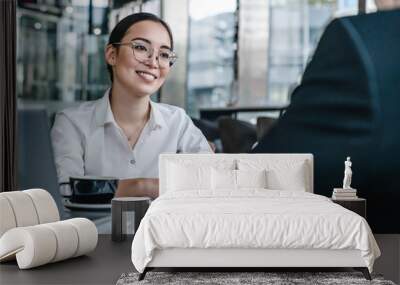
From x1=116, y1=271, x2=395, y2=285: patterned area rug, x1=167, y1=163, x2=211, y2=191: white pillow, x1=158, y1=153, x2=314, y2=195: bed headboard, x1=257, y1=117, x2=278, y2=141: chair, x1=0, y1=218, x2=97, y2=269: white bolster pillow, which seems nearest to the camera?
x1=116, y1=271, x2=395, y2=285: patterned area rug

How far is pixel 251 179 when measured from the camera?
5.64 meters

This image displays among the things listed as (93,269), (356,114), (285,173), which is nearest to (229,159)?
(285,173)

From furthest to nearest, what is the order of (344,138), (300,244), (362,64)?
(344,138)
(362,64)
(300,244)

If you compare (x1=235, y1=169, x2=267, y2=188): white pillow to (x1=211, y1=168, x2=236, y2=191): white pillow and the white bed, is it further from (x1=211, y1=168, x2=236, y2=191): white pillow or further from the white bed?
the white bed

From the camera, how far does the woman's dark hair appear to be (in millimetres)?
6191

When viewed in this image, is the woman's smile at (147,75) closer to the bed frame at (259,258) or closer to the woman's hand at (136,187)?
the woman's hand at (136,187)

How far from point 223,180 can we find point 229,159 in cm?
44

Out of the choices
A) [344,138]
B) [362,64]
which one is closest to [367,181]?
Answer: [344,138]

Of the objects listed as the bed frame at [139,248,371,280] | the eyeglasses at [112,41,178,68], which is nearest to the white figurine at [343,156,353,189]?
the bed frame at [139,248,371,280]

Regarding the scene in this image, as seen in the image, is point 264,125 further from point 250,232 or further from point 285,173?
point 250,232

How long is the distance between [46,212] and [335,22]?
9.17 feet

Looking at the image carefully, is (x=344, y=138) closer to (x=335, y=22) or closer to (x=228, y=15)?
(x=335, y=22)

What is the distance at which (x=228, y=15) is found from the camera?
20.2ft

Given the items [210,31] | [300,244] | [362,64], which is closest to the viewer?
[300,244]
